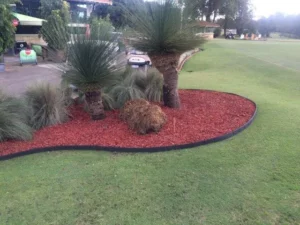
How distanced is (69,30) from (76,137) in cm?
177

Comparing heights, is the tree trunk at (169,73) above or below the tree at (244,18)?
below

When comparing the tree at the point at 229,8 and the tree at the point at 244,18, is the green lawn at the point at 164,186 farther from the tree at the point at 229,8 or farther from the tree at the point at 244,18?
the tree at the point at 244,18

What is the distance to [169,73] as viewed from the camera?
5301 mm

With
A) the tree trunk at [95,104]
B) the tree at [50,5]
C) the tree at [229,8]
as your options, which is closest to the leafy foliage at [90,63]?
the tree trunk at [95,104]

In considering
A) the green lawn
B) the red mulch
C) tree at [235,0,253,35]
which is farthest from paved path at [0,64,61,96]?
tree at [235,0,253,35]

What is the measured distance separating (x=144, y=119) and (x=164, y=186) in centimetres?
152

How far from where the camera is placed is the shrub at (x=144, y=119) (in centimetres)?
441

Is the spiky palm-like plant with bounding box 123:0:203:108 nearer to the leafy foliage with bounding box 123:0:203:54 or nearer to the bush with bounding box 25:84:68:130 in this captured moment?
the leafy foliage with bounding box 123:0:203:54

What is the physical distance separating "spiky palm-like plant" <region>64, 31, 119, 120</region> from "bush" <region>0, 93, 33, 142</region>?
92 cm

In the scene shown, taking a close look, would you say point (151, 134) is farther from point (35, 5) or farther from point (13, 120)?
point (35, 5)

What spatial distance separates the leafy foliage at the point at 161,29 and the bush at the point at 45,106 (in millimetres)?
1752

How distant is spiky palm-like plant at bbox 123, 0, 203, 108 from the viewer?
4.79 meters

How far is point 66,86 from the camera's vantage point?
17.8 ft

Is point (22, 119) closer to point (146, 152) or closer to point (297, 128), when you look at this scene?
point (146, 152)
